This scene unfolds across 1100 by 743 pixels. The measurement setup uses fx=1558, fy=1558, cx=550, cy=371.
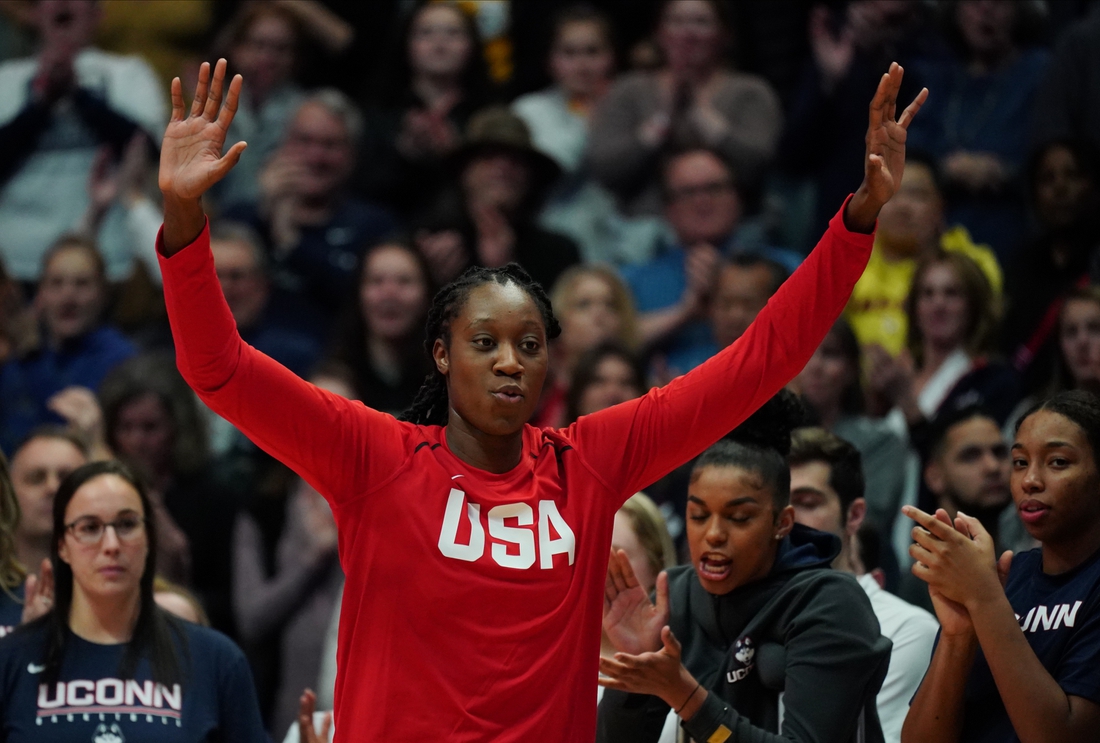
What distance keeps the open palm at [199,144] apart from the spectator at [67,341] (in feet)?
15.3

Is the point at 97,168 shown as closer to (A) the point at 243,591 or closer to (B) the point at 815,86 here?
(A) the point at 243,591

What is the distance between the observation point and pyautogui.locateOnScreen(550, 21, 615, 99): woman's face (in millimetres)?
8703

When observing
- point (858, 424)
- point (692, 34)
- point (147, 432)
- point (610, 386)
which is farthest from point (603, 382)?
point (692, 34)

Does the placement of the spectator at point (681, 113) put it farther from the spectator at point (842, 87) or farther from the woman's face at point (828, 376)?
the woman's face at point (828, 376)

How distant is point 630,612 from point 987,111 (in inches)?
206

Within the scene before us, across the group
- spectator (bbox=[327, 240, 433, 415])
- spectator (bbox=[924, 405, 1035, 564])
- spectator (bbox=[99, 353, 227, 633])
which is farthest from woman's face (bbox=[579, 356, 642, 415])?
spectator (bbox=[99, 353, 227, 633])

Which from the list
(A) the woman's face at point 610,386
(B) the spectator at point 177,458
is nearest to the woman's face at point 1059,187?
(A) the woman's face at point 610,386

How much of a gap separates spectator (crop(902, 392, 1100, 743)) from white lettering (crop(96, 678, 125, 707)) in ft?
7.04

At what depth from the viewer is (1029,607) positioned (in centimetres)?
358

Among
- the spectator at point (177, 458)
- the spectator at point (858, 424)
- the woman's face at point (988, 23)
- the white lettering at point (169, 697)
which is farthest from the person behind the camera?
the woman's face at point (988, 23)

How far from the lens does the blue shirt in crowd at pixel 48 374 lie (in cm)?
733

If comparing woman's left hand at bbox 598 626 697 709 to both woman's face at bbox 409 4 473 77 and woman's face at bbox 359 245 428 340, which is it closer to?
woman's face at bbox 359 245 428 340

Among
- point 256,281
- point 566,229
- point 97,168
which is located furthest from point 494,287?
point 97,168

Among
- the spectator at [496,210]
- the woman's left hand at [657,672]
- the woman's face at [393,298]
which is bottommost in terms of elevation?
the woman's left hand at [657,672]
